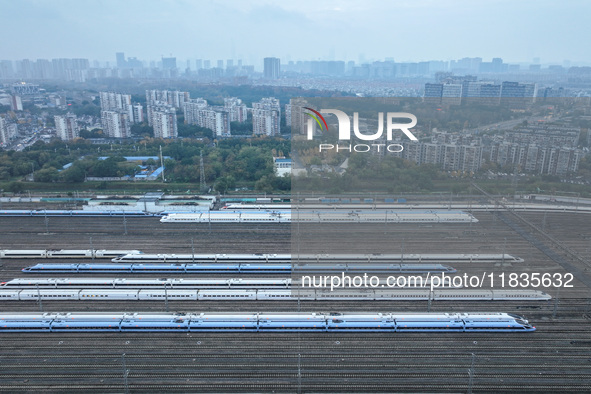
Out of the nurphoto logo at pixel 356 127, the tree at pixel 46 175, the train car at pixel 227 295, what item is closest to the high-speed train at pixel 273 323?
the train car at pixel 227 295

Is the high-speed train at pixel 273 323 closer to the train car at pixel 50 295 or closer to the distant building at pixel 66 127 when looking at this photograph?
the train car at pixel 50 295

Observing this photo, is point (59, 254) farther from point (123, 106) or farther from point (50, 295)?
point (123, 106)

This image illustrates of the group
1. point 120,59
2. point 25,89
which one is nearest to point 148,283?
point 25,89

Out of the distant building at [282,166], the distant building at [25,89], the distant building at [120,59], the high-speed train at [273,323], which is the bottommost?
the high-speed train at [273,323]

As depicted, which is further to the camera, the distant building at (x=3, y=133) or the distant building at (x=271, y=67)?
the distant building at (x=271, y=67)

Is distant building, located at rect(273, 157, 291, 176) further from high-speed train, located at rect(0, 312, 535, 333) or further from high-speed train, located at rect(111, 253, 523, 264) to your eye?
high-speed train, located at rect(0, 312, 535, 333)

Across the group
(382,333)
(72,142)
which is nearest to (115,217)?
(382,333)
